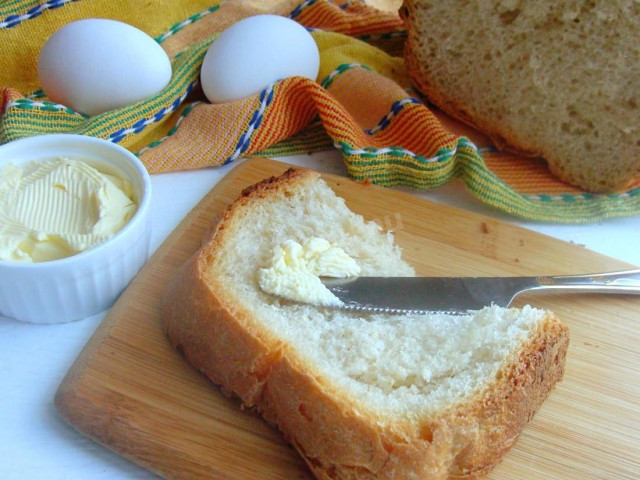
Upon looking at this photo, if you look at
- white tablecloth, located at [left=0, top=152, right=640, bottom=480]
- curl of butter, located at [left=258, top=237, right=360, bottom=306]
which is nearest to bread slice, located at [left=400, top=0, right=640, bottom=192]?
white tablecloth, located at [left=0, top=152, right=640, bottom=480]

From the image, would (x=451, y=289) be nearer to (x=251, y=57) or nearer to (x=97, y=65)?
(x=251, y=57)

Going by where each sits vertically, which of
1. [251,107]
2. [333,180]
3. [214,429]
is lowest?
[214,429]

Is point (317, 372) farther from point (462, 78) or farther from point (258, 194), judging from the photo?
point (462, 78)

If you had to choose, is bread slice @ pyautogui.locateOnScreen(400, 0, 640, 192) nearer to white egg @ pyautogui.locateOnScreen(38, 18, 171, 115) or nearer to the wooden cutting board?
the wooden cutting board

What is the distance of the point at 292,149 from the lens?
2430 millimetres

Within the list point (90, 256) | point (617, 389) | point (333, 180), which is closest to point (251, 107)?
point (333, 180)

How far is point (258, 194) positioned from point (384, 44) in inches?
50.9

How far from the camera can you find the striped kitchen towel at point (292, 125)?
2.22 m

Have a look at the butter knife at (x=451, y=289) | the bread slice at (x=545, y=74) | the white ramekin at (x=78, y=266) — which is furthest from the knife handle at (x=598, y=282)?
the white ramekin at (x=78, y=266)

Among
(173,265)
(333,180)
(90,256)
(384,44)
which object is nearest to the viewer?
(90,256)

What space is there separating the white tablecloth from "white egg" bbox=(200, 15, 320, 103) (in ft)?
1.18

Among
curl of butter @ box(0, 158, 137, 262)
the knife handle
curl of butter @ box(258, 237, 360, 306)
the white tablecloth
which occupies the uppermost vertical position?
curl of butter @ box(0, 158, 137, 262)

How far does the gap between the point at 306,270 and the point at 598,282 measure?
89 cm

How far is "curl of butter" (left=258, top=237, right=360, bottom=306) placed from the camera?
164 cm
